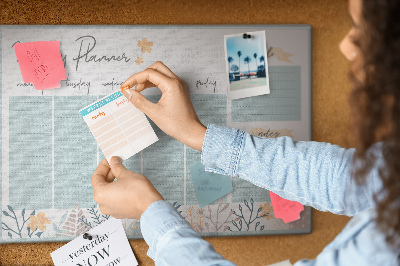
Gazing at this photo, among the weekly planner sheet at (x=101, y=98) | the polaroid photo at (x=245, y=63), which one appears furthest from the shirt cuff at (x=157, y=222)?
the polaroid photo at (x=245, y=63)

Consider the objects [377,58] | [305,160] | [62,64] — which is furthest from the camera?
[62,64]

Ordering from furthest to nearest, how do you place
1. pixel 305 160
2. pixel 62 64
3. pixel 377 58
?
pixel 62 64, pixel 305 160, pixel 377 58

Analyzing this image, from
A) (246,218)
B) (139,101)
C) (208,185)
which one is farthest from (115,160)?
(246,218)

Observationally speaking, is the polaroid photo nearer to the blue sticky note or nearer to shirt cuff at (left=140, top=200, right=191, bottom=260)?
the blue sticky note

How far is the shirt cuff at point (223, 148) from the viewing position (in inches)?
23.7

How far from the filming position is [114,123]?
709mm

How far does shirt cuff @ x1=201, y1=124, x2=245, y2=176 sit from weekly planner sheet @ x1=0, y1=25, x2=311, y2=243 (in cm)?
17

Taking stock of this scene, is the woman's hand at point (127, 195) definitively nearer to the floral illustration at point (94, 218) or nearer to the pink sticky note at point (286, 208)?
the floral illustration at point (94, 218)

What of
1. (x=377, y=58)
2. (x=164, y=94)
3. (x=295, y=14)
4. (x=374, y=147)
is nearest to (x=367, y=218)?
(x=374, y=147)

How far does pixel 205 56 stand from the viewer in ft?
2.58

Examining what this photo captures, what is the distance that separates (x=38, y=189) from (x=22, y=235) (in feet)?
0.37

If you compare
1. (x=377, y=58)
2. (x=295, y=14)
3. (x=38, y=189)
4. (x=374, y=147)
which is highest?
(x=295, y=14)

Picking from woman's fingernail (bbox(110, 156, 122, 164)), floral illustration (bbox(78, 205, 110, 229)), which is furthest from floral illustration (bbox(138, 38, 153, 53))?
floral illustration (bbox(78, 205, 110, 229))

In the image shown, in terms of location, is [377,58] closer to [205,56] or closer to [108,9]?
[205,56]
